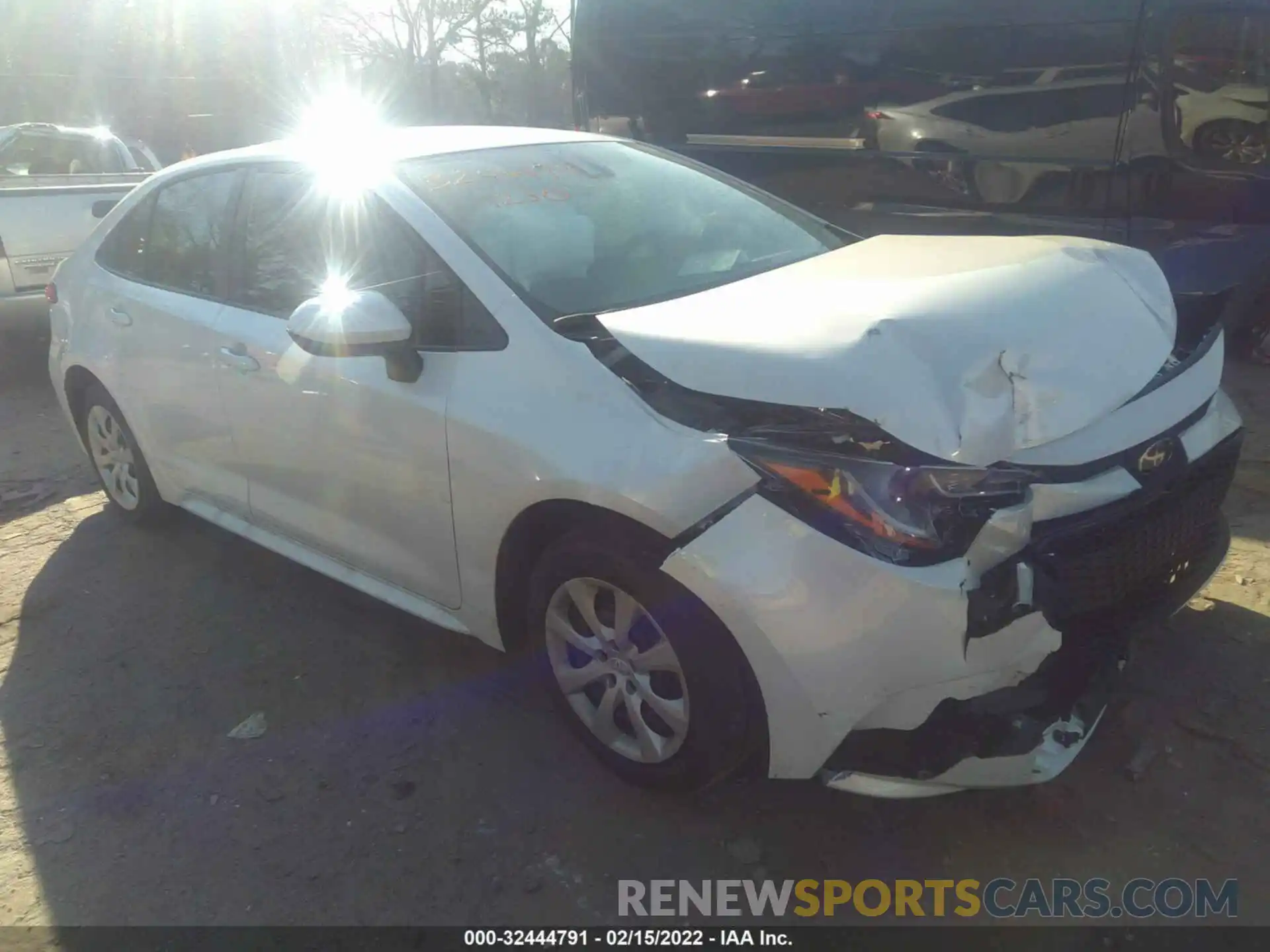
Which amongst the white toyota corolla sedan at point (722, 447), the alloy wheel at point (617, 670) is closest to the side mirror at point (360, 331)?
the white toyota corolla sedan at point (722, 447)

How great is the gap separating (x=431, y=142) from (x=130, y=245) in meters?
1.68

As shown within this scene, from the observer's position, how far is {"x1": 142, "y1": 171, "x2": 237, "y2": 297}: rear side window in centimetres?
371

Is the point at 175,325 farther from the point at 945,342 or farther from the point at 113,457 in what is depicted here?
the point at 945,342

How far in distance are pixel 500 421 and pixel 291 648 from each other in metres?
1.48

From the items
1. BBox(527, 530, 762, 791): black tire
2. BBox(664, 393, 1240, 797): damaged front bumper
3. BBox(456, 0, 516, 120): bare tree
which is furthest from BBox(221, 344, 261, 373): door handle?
BBox(456, 0, 516, 120): bare tree

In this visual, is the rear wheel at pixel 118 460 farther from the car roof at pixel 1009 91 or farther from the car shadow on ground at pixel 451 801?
the car roof at pixel 1009 91

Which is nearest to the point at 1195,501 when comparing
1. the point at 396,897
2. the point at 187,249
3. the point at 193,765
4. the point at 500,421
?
the point at 500,421

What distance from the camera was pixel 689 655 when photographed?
2293mm

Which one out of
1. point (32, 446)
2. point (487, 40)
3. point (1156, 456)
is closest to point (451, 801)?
point (1156, 456)

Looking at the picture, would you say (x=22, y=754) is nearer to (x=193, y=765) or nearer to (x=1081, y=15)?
(x=193, y=765)

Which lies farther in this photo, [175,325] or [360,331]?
[175,325]

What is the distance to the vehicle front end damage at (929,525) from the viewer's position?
2.09m

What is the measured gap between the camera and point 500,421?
257 cm

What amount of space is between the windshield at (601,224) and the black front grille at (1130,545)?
1.22m
